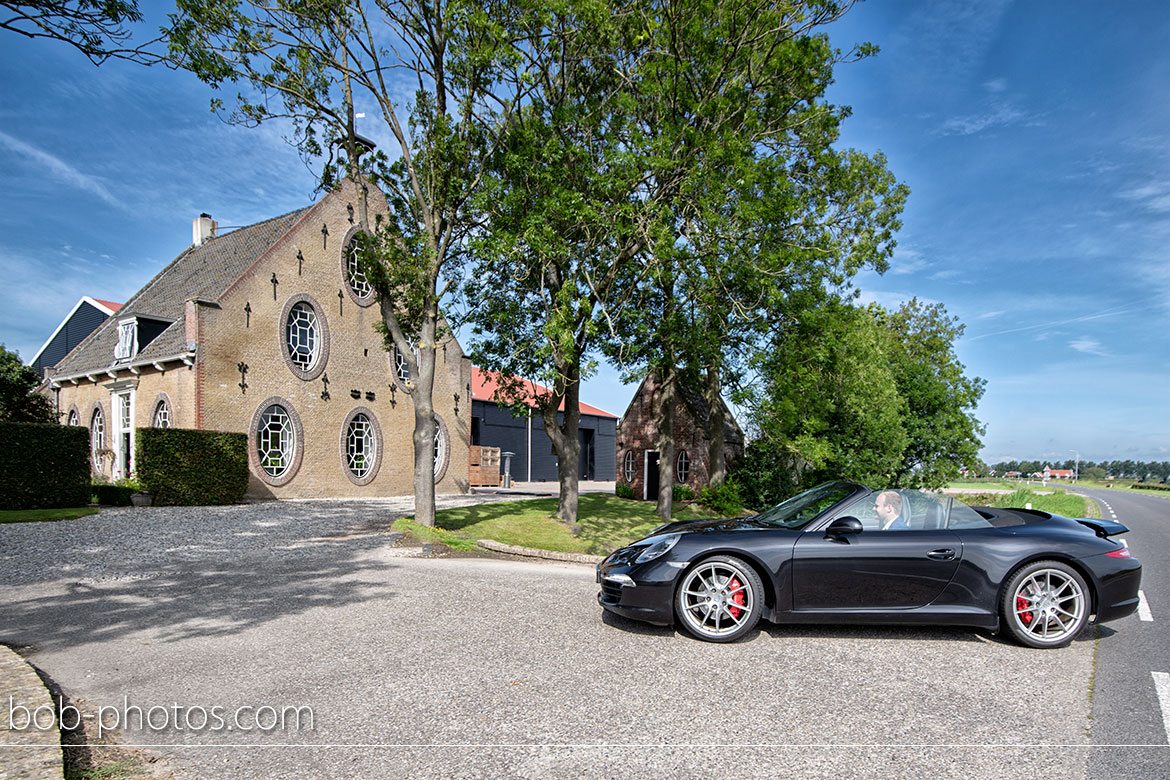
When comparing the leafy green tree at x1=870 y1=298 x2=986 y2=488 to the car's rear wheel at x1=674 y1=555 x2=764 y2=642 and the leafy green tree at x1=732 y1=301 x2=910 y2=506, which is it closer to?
the leafy green tree at x1=732 y1=301 x2=910 y2=506

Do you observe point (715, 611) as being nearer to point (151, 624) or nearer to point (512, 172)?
point (151, 624)

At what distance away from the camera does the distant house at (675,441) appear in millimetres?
27391

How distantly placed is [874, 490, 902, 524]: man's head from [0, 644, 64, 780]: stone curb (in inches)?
225

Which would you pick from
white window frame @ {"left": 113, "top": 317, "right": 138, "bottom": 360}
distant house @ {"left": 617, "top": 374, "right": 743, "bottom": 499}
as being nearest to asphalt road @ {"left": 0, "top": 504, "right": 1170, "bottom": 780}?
white window frame @ {"left": 113, "top": 317, "right": 138, "bottom": 360}

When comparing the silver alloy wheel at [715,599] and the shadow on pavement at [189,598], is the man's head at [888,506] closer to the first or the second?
the silver alloy wheel at [715,599]

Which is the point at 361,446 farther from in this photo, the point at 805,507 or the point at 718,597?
the point at 718,597

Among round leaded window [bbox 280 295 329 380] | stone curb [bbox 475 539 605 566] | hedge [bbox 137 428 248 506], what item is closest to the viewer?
stone curb [bbox 475 539 605 566]

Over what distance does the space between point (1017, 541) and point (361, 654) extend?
213 inches

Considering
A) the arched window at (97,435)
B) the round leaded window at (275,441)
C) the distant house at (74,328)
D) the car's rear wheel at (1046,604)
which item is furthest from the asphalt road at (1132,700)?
the distant house at (74,328)

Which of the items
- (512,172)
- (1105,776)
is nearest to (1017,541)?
(1105,776)

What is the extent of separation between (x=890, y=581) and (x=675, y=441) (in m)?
23.0

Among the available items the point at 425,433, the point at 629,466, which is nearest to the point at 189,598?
the point at 425,433

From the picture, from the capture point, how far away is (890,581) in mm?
5285

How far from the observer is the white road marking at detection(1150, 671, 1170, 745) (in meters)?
3.76
